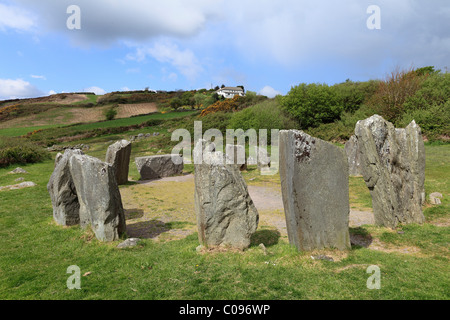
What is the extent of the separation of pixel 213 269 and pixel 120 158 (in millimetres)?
11544

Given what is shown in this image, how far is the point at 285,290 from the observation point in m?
4.84

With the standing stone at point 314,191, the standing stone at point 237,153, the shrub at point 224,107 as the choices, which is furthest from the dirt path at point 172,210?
the shrub at point 224,107

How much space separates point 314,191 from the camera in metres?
6.13

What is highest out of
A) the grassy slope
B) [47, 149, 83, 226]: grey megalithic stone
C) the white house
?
the white house

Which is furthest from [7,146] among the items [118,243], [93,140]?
[118,243]

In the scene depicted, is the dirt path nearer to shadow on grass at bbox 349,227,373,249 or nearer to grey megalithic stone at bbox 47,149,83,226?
shadow on grass at bbox 349,227,373,249

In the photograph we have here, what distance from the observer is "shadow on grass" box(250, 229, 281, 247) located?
724 centimetres

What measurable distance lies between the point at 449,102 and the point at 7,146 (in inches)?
1598

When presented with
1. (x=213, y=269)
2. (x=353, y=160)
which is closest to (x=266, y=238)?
(x=213, y=269)

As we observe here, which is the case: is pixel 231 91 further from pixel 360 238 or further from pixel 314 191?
pixel 314 191

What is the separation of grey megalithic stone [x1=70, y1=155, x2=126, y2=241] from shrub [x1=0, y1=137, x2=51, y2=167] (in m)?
19.8

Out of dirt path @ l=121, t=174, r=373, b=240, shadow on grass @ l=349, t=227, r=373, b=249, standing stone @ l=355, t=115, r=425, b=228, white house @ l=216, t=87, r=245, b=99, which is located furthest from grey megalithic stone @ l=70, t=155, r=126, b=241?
white house @ l=216, t=87, r=245, b=99
